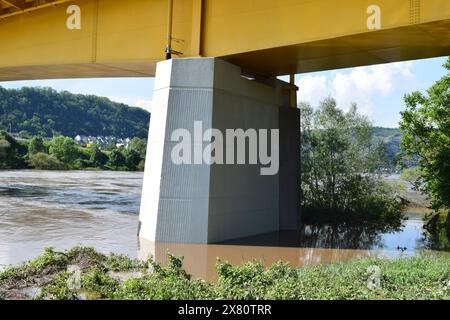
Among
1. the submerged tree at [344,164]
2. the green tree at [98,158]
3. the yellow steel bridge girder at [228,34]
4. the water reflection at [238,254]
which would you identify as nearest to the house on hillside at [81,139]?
the green tree at [98,158]

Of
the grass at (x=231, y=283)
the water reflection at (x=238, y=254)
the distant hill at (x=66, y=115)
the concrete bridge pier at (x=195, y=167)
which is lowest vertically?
the water reflection at (x=238, y=254)

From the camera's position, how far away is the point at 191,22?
1494cm

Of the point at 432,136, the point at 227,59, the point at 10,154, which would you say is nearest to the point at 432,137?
the point at 432,136

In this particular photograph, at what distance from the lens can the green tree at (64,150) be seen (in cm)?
6869

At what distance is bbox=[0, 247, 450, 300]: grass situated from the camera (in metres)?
6.32

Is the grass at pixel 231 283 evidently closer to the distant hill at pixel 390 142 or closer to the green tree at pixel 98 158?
the distant hill at pixel 390 142

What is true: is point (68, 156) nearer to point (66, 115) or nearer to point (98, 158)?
point (98, 158)

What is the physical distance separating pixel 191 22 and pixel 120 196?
48.4 ft

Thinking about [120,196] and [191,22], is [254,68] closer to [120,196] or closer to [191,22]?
[191,22]

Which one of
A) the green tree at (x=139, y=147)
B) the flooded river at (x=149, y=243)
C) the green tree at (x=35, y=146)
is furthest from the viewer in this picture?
the green tree at (x=139, y=147)

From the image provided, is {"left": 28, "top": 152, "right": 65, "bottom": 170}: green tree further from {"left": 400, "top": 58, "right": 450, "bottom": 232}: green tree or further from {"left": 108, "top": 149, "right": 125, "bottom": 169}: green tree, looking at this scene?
{"left": 400, "top": 58, "right": 450, "bottom": 232}: green tree

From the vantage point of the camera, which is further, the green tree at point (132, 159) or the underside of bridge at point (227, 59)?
the green tree at point (132, 159)

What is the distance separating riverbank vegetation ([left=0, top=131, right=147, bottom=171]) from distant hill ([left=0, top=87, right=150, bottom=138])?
17.3 meters

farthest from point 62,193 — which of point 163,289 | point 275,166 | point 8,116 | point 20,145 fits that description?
point 8,116
